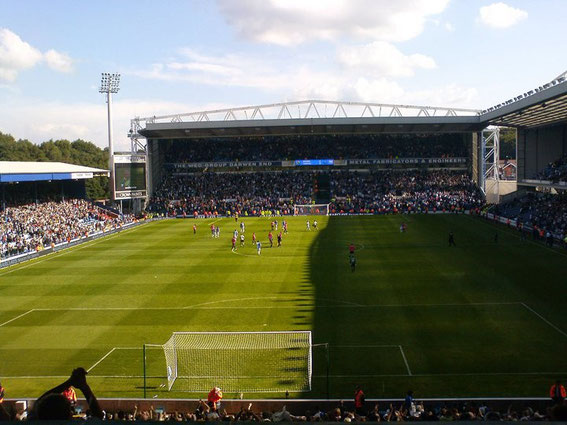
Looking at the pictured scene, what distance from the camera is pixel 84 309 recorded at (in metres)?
26.2

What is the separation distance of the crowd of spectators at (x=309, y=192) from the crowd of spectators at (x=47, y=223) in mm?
13656

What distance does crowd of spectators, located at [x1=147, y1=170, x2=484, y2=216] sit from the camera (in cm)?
7356

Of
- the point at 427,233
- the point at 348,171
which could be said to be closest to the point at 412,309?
the point at 427,233

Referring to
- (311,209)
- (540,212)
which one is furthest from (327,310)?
(311,209)

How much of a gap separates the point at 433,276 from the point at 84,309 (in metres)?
19.3

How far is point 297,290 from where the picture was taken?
93.6 feet

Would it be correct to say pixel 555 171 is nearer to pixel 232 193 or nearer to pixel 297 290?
pixel 297 290

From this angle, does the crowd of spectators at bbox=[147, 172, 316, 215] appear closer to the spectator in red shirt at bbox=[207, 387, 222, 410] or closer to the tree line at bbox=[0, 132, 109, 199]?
the tree line at bbox=[0, 132, 109, 199]

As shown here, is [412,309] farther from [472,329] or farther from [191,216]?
[191,216]

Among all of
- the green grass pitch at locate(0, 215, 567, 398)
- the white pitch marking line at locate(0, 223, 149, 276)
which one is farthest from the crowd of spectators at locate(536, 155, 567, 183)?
the white pitch marking line at locate(0, 223, 149, 276)

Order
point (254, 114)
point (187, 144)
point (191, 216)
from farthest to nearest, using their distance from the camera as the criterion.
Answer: point (187, 144) < point (254, 114) < point (191, 216)

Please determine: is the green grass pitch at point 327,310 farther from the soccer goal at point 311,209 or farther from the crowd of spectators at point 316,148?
the crowd of spectators at point 316,148

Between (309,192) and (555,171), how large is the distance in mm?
35349

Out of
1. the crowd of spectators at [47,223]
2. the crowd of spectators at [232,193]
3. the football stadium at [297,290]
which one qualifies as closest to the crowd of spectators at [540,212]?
the football stadium at [297,290]
